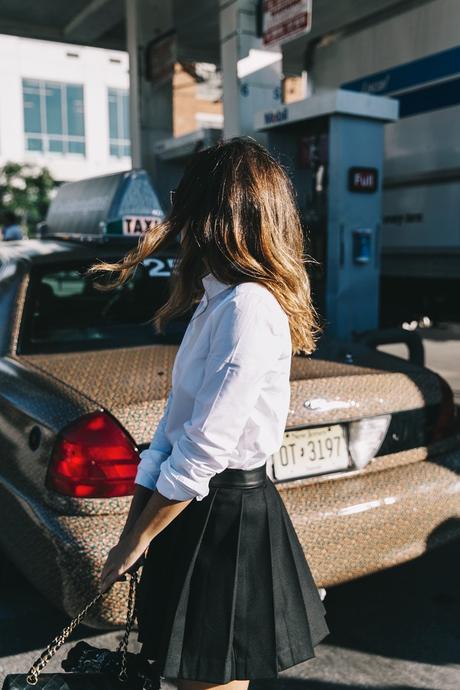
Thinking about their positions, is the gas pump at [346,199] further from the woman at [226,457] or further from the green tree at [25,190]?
the green tree at [25,190]

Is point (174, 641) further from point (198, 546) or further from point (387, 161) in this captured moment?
point (387, 161)

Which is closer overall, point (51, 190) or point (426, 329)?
point (426, 329)

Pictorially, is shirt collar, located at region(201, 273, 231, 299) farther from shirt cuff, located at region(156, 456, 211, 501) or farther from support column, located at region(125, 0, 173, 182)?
support column, located at region(125, 0, 173, 182)

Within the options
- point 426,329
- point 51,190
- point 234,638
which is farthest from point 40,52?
point 234,638

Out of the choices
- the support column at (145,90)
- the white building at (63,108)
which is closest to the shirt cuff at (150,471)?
the support column at (145,90)

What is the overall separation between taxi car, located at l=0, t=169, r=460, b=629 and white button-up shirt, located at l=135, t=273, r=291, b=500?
0.84 m

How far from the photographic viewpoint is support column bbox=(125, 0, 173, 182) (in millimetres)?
11102

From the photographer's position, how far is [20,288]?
3260 mm

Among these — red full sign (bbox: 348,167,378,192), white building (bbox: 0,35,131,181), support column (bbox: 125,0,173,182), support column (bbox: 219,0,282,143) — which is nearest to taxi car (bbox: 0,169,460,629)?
red full sign (bbox: 348,167,378,192)

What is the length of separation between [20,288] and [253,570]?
208 centimetres

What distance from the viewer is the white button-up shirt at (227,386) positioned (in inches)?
57.1

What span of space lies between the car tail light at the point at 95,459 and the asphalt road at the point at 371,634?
2.52 feet

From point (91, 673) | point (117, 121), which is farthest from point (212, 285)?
point (117, 121)

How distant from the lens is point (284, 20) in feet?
24.7
